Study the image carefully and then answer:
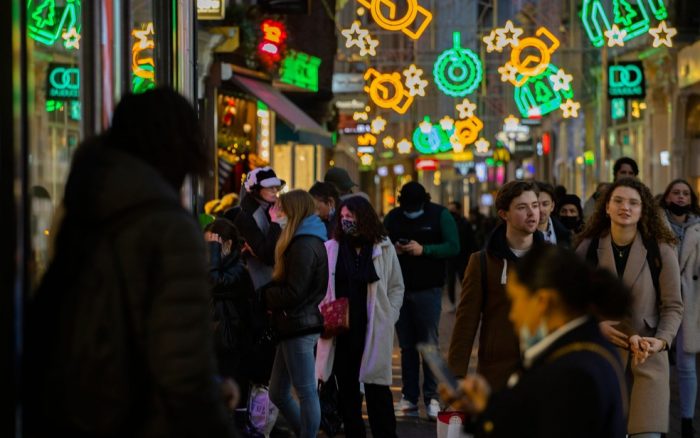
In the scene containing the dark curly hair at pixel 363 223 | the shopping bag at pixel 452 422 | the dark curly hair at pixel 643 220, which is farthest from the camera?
the dark curly hair at pixel 363 223

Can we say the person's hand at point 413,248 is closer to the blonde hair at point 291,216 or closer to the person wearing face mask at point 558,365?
the blonde hair at point 291,216

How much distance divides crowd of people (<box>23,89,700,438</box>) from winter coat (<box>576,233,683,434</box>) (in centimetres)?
1

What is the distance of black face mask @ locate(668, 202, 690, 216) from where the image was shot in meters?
12.0

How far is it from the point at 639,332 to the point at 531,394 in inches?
174

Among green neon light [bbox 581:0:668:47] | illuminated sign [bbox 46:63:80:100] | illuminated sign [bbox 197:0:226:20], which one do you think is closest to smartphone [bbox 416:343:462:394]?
illuminated sign [bbox 46:63:80:100]

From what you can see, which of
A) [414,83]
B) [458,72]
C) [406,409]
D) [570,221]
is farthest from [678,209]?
[458,72]

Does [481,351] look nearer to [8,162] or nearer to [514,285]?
[514,285]

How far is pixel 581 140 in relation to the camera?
51562mm

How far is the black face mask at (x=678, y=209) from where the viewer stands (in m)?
12.0

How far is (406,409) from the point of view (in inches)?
481

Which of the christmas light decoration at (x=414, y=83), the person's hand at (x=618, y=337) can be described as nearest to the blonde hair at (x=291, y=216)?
the person's hand at (x=618, y=337)

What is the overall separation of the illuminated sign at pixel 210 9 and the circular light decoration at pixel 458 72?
31.8 feet

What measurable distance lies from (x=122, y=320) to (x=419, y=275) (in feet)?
28.4

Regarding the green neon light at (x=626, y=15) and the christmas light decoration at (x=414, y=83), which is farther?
the christmas light decoration at (x=414, y=83)
